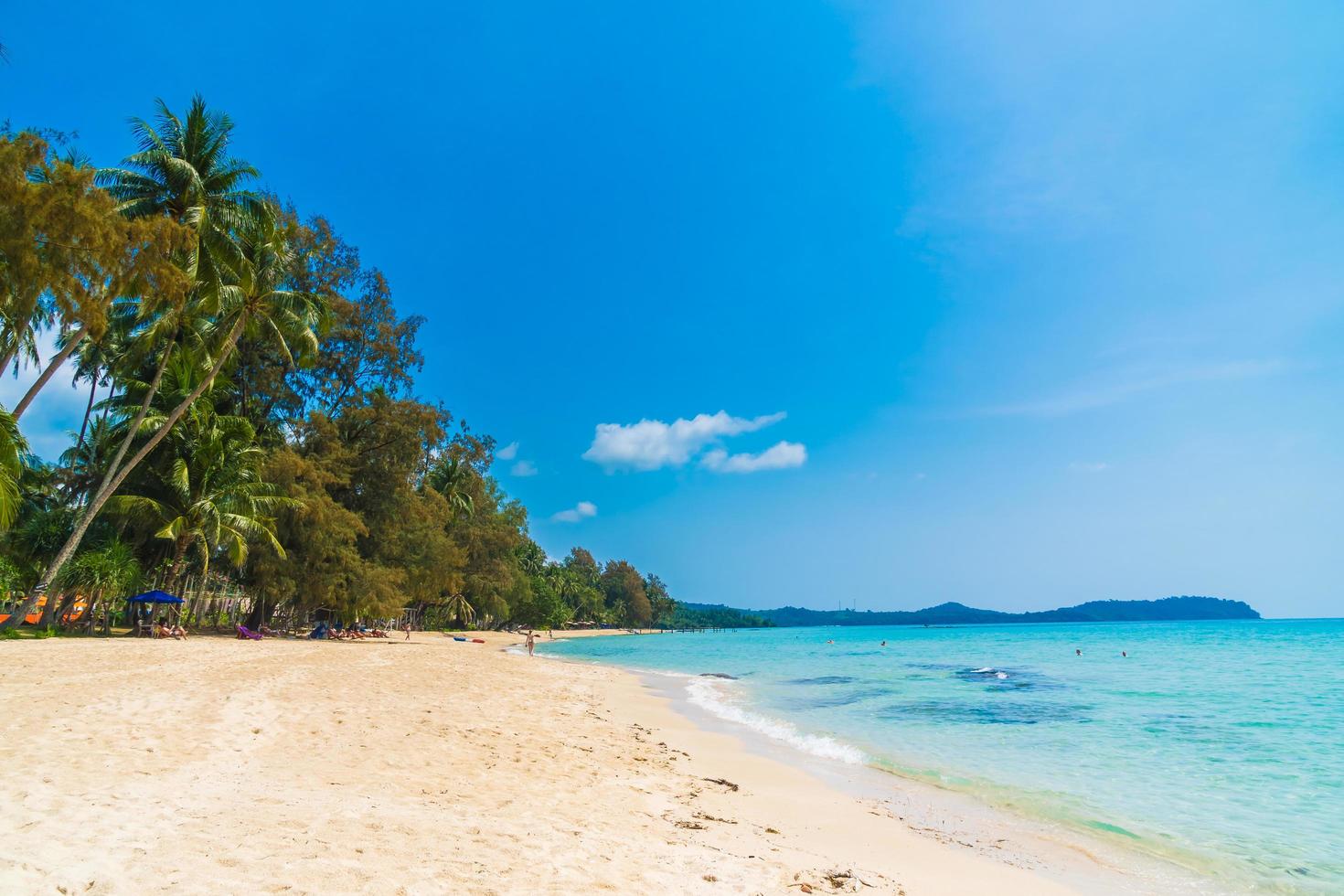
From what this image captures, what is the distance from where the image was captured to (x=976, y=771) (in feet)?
34.3

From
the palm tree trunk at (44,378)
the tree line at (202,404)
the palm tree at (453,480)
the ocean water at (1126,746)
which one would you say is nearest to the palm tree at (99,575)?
the tree line at (202,404)

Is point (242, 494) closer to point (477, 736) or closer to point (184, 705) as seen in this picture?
point (184, 705)

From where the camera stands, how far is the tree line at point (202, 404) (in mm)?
10305

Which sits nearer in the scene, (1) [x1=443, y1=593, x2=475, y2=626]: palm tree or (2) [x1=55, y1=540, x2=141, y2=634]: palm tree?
(2) [x1=55, y1=540, x2=141, y2=634]: palm tree

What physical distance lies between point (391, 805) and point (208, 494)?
22496 mm

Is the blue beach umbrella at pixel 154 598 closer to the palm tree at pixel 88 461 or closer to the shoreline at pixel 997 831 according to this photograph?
the palm tree at pixel 88 461

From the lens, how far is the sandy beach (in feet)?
13.1

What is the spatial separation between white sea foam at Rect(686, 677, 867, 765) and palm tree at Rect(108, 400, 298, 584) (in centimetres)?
1655

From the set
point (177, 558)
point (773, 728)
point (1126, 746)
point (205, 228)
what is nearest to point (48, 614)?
point (177, 558)

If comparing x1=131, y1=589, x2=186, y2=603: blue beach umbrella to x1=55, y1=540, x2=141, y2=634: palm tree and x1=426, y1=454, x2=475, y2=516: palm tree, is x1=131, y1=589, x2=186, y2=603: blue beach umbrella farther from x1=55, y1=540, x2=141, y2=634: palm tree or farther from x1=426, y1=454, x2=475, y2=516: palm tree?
x1=426, y1=454, x2=475, y2=516: palm tree

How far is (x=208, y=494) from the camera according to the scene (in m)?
23.3

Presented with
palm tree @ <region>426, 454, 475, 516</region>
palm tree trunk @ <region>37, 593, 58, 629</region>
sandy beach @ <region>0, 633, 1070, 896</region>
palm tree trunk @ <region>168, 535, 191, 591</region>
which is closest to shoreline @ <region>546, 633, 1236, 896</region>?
sandy beach @ <region>0, 633, 1070, 896</region>

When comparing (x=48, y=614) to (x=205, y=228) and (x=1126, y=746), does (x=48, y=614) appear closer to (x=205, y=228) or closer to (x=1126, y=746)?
(x=205, y=228)

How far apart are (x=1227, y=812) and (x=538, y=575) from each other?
73.0 m
